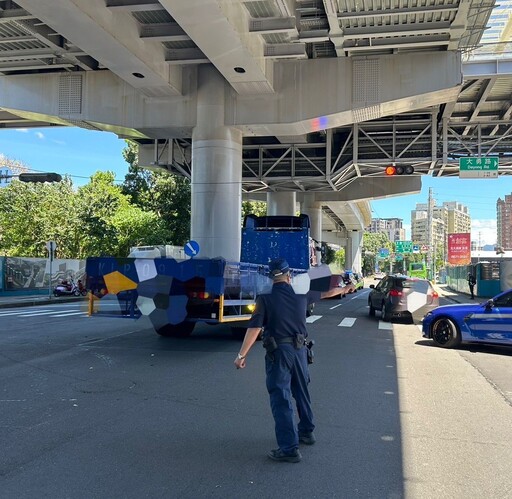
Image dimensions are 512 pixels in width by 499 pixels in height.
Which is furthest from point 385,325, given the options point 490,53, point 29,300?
point 29,300

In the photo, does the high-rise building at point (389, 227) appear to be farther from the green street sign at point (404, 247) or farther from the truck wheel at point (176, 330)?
the truck wheel at point (176, 330)

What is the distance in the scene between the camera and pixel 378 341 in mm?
12523

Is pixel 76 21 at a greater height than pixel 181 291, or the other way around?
pixel 76 21

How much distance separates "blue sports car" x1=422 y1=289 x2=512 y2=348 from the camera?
10336 millimetres

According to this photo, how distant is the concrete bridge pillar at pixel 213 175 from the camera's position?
1780 cm

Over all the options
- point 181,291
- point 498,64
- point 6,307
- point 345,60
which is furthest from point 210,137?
point 6,307

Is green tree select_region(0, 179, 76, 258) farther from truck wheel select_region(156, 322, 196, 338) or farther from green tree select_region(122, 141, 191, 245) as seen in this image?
truck wheel select_region(156, 322, 196, 338)

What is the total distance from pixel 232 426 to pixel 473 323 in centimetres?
713

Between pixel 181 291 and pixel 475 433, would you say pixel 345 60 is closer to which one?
pixel 181 291

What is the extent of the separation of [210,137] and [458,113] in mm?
12686

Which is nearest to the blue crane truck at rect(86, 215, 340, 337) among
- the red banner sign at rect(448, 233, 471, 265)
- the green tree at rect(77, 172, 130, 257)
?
the green tree at rect(77, 172, 130, 257)

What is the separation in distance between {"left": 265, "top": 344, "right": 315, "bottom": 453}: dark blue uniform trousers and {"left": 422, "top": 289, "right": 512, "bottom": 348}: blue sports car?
279 inches

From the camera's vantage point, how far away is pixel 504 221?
301 ft

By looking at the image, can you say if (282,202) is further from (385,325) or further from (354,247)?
(354,247)
